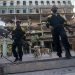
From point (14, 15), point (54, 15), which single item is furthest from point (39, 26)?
point (54, 15)

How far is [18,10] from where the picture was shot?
5894cm

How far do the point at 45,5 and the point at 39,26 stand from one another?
373 inches

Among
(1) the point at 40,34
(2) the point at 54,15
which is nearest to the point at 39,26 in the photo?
(1) the point at 40,34

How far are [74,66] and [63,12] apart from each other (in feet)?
178

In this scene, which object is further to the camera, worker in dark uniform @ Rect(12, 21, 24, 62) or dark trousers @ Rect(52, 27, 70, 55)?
worker in dark uniform @ Rect(12, 21, 24, 62)

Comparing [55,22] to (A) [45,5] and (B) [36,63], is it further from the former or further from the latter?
(A) [45,5]

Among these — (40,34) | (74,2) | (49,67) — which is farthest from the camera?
(74,2)

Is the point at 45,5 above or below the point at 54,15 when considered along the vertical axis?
above

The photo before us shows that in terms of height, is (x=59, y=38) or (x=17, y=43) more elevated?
(x=59, y=38)

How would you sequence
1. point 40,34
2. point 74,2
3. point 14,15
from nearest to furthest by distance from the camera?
point 40,34 < point 14,15 < point 74,2

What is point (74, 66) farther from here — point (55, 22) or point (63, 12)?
point (63, 12)

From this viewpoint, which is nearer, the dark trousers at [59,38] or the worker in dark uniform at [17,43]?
the dark trousers at [59,38]

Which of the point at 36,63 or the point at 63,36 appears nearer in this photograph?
the point at 36,63

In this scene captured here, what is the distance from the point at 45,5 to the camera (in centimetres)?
6028
